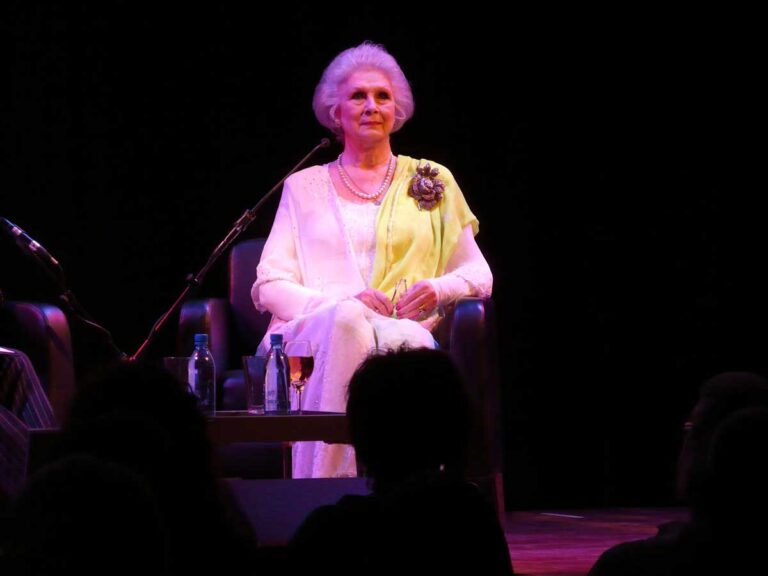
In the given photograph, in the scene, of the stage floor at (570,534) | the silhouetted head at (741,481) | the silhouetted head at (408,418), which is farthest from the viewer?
the stage floor at (570,534)

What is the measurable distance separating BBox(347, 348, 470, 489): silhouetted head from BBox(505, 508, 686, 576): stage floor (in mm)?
1380

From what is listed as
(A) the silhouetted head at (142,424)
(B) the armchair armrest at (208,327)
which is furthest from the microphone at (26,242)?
(A) the silhouetted head at (142,424)

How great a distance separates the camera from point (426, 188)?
154 inches

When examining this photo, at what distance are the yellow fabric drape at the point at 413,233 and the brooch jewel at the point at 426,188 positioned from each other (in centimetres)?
2

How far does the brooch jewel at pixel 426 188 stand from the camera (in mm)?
3906

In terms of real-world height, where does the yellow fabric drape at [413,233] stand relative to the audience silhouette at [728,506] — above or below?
above

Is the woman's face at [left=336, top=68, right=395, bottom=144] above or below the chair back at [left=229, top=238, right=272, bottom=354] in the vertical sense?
above

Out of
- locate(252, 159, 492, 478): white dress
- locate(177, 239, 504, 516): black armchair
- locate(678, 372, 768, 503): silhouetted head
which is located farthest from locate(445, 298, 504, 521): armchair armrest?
locate(678, 372, 768, 503): silhouetted head

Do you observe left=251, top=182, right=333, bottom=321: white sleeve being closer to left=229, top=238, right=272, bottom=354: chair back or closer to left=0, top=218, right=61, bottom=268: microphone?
left=229, top=238, right=272, bottom=354: chair back

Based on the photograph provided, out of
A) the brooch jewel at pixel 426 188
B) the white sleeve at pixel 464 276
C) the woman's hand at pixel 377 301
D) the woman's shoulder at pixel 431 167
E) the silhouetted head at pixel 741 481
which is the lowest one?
the silhouetted head at pixel 741 481

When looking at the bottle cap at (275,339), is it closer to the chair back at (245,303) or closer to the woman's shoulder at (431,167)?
the chair back at (245,303)

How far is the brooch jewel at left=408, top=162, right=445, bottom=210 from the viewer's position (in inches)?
154

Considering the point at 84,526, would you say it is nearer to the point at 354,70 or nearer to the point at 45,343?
the point at 45,343

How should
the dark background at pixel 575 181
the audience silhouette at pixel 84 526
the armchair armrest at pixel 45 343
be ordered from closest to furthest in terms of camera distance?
1. the audience silhouette at pixel 84 526
2. the armchair armrest at pixel 45 343
3. the dark background at pixel 575 181
